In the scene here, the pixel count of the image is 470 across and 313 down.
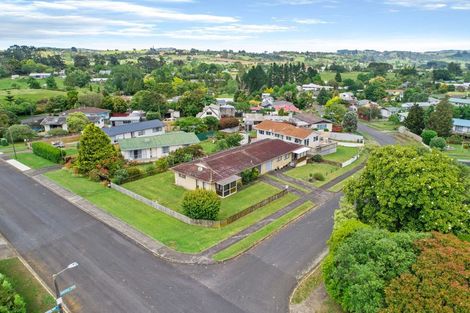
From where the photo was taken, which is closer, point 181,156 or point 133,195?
point 133,195

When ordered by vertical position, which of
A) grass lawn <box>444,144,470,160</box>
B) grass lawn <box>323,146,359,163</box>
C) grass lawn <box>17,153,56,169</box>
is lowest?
grass lawn <box>444,144,470,160</box>

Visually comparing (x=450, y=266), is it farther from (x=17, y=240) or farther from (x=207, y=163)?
(x=17, y=240)

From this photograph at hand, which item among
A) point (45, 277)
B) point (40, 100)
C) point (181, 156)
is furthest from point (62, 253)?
point (40, 100)

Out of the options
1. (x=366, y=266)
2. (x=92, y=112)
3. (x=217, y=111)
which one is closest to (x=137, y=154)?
(x=217, y=111)

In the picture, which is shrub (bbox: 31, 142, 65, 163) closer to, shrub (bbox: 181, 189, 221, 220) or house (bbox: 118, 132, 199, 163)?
house (bbox: 118, 132, 199, 163)

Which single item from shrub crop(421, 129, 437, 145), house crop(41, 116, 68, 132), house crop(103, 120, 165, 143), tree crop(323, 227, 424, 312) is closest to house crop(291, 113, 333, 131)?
shrub crop(421, 129, 437, 145)

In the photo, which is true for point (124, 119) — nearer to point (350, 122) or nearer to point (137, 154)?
point (137, 154)
